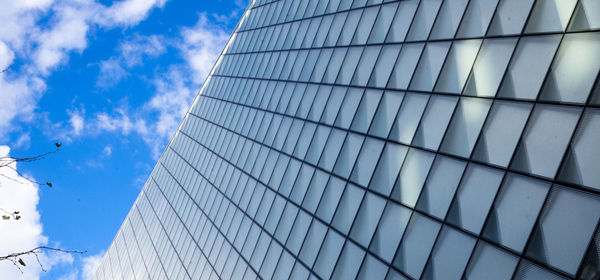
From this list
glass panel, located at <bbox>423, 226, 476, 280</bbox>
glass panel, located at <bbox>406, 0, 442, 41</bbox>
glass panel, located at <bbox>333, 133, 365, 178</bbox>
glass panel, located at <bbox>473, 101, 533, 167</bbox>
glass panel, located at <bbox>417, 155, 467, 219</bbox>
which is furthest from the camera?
glass panel, located at <bbox>333, 133, 365, 178</bbox>

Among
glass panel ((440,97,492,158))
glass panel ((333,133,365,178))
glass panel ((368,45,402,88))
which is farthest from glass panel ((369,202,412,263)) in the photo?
glass panel ((368,45,402,88))

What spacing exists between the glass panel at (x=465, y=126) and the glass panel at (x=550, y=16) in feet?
8.47

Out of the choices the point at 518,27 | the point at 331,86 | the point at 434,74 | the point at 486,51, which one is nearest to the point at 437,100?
the point at 434,74

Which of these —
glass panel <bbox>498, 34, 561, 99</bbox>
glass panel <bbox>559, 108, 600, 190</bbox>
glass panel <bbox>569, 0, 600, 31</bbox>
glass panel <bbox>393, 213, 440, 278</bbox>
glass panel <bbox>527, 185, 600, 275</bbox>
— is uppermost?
glass panel <bbox>569, 0, 600, 31</bbox>

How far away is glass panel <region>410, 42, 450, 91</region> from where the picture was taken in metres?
18.1

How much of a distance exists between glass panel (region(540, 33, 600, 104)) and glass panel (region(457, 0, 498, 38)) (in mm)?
3893

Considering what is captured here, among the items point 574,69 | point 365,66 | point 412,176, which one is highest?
point 365,66

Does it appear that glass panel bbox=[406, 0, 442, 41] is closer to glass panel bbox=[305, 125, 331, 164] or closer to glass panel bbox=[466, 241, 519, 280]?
glass panel bbox=[305, 125, 331, 164]

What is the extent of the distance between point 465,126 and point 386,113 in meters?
5.51

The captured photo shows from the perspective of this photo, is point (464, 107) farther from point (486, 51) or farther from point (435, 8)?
point (435, 8)

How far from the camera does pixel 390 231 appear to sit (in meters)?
17.4

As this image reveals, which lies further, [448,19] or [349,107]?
[349,107]

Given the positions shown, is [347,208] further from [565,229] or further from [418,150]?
[565,229]

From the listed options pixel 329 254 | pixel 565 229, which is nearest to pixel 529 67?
pixel 565 229
